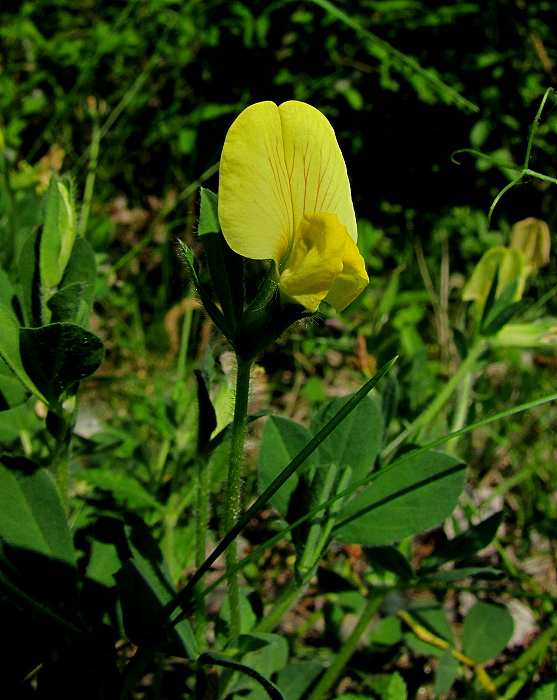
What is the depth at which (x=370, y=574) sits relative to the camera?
1.32 meters

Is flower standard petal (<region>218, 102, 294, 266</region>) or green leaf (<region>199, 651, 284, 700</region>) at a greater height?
flower standard petal (<region>218, 102, 294, 266</region>)

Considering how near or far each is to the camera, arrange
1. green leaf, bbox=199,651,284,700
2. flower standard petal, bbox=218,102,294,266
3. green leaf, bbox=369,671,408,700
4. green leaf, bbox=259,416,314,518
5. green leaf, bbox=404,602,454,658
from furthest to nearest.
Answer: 1. green leaf, bbox=404,602,454,658
2. green leaf, bbox=369,671,408,700
3. green leaf, bbox=259,416,314,518
4. green leaf, bbox=199,651,284,700
5. flower standard petal, bbox=218,102,294,266

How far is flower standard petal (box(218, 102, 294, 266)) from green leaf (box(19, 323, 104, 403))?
260 millimetres

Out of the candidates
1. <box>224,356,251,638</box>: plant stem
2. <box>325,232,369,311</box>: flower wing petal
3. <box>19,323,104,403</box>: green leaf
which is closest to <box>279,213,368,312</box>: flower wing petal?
<box>325,232,369,311</box>: flower wing petal

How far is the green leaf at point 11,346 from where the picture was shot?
2.85ft

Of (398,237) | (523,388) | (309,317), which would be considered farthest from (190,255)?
(398,237)

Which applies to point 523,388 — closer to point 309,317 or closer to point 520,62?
point 309,317

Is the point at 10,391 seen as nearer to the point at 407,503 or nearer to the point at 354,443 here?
the point at 354,443

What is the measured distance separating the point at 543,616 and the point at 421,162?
87.9 inches

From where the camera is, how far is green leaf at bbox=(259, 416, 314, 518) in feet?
3.35

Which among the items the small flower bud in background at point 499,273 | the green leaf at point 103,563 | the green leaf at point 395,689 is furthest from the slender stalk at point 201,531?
the small flower bud in background at point 499,273

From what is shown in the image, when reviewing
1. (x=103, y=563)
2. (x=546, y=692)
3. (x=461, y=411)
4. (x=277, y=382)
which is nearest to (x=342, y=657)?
(x=546, y=692)

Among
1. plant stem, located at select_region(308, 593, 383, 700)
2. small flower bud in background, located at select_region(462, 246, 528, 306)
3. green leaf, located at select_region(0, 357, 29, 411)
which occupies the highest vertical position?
green leaf, located at select_region(0, 357, 29, 411)

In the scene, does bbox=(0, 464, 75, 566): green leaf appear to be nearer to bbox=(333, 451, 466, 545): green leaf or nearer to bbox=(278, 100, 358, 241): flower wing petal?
bbox=(333, 451, 466, 545): green leaf
